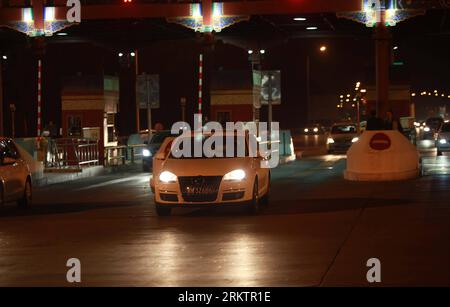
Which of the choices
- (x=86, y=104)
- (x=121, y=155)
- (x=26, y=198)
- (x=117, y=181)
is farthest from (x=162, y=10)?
(x=86, y=104)

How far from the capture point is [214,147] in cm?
1919

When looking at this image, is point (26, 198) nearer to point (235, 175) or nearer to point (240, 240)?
point (235, 175)

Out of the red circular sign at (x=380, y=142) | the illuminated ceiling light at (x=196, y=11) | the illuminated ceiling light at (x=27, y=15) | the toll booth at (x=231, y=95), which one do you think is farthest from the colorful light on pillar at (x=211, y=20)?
the toll booth at (x=231, y=95)

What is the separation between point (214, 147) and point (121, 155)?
2127 cm

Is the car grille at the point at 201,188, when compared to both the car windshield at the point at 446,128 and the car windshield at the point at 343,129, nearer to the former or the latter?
the car windshield at the point at 446,128

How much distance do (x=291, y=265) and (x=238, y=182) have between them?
613 cm

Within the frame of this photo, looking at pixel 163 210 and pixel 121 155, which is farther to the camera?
pixel 121 155

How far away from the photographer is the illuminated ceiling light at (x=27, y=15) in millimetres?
31062

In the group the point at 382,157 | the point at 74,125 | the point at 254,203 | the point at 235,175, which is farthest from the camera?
the point at 74,125

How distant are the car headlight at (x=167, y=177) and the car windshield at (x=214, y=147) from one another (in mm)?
737
